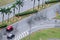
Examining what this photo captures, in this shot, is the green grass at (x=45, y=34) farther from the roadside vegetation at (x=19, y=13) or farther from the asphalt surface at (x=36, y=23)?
the roadside vegetation at (x=19, y=13)

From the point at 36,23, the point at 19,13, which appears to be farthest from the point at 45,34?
the point at 19,13

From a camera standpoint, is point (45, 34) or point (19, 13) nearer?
point (45, 34)

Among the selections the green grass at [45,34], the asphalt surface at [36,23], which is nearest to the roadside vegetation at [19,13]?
the asphalt surface at [36,23]

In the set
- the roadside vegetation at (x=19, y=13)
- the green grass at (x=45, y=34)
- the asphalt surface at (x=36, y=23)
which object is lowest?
the green grass at (x=45, y=34)

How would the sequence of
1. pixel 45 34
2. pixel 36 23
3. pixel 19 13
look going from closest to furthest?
pixel 45 34 → pixel 36 23 → pixel 19 13

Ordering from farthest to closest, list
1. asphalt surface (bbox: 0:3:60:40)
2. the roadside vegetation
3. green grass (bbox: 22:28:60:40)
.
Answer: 1. the roadside vegetation
2. asphalt surface (bbox: 0:3:60:40)
3. green grass (bbox: 22:28:60:40)

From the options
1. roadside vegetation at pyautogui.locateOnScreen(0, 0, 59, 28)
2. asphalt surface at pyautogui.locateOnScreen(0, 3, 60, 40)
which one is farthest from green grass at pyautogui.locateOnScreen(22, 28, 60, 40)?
roadside vegetation at pyautogui.locateOnScreen(0, 0, 59, 28)

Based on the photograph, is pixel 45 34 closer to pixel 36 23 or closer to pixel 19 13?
pixel 36 23

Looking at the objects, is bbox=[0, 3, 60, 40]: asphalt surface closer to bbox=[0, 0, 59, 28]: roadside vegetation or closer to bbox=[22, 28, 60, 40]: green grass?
bbox=[0, 0, 59, 28]: roadside vegetation

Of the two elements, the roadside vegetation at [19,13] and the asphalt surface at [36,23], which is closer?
the asphalt surface at [36,23]
